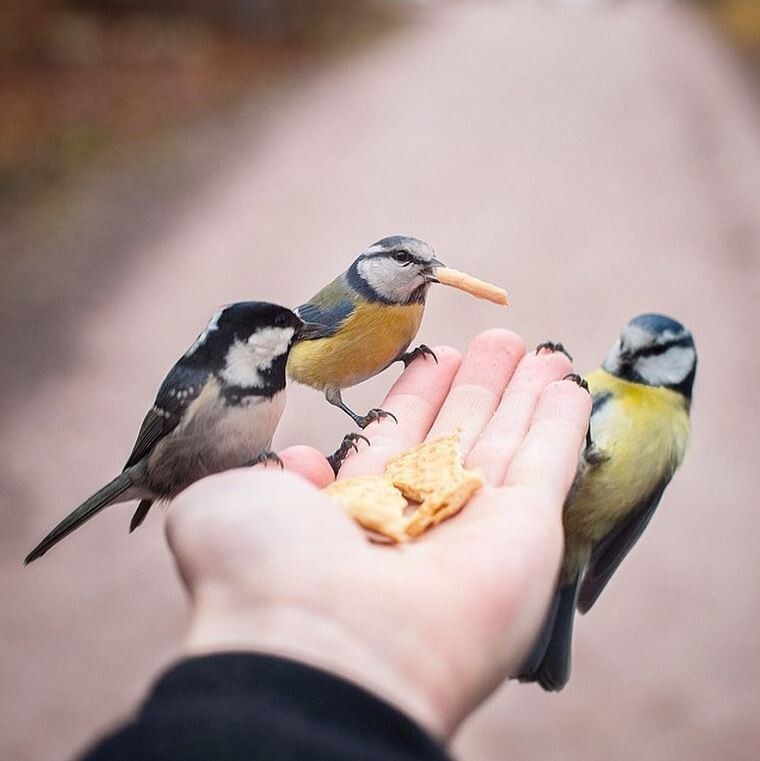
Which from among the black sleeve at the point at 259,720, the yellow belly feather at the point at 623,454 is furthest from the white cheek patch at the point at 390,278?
the black sleeve at the point at 259,720

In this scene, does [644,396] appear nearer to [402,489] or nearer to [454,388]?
[454,388]

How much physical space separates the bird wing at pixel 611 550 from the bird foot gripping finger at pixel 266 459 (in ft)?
1.43

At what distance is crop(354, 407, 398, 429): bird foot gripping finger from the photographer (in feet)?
3.39

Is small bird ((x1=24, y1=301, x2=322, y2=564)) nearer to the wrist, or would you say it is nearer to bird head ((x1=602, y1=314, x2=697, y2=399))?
the wrist

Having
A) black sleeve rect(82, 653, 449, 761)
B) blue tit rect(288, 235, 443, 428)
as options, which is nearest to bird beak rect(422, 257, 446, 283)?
blue tit rect(288, 235, 443, 428)

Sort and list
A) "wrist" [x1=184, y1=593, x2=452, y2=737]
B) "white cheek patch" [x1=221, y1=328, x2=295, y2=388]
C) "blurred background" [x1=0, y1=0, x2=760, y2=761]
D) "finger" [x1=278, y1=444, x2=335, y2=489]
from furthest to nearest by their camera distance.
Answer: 1. "blurred background" [x1=0, y1=0, x2=760, y2=761]
2. "finger" [x1=278, y1=444, x2=335, y2=489]
3. "white cheek patch" [x1=221, y1=328, x2=295, y2=388]
4. "wrist" [x1=184, y1=593, x2=452, y2=737]

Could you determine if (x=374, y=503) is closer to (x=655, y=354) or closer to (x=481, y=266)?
(x=655, y=354)

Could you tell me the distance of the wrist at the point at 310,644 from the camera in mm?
713

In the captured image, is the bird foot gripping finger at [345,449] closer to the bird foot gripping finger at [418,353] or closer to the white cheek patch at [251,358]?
the bird foot gripping finger at [418,353]

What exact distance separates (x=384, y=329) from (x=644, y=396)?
380 millimetres

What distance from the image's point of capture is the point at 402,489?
3.11 feet

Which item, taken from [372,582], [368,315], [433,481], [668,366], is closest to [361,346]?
[368,315]

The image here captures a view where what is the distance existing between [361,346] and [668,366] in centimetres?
40

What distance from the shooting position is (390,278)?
993 millimetres
